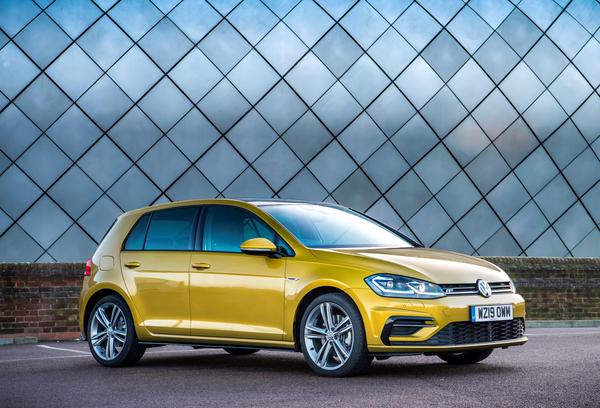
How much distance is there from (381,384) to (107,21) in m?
19.8

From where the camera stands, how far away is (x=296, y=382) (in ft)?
27.7

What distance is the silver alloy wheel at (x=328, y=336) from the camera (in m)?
8.63

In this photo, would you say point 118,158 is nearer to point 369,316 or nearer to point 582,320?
point 582,320

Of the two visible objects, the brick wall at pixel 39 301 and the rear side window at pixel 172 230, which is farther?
the brick wall at pixel 39 301

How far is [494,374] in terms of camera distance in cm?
879

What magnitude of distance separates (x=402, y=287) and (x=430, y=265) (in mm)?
398

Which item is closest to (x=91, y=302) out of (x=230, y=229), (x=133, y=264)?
(x=133, y=264)

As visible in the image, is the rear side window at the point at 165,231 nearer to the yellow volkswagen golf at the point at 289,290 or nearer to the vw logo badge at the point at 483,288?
the yellow volkswagen golf at the point at 289,290

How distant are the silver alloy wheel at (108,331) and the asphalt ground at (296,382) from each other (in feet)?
0.69

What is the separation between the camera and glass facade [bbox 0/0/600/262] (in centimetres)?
2539

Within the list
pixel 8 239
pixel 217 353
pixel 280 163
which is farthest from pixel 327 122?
pixel 217 353

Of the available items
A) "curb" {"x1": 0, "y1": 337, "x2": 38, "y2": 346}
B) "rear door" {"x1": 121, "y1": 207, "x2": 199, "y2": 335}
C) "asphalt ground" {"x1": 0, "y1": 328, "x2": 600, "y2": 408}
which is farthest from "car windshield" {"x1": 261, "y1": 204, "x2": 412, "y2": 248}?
"curb" {"x1": 0, "y1": 337, "x2": 38, "y2": 346}

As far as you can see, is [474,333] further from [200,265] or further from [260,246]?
[200,265]

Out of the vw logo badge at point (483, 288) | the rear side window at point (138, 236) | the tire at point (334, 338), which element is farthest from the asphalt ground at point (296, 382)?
the rear side window at point (138, 236)
